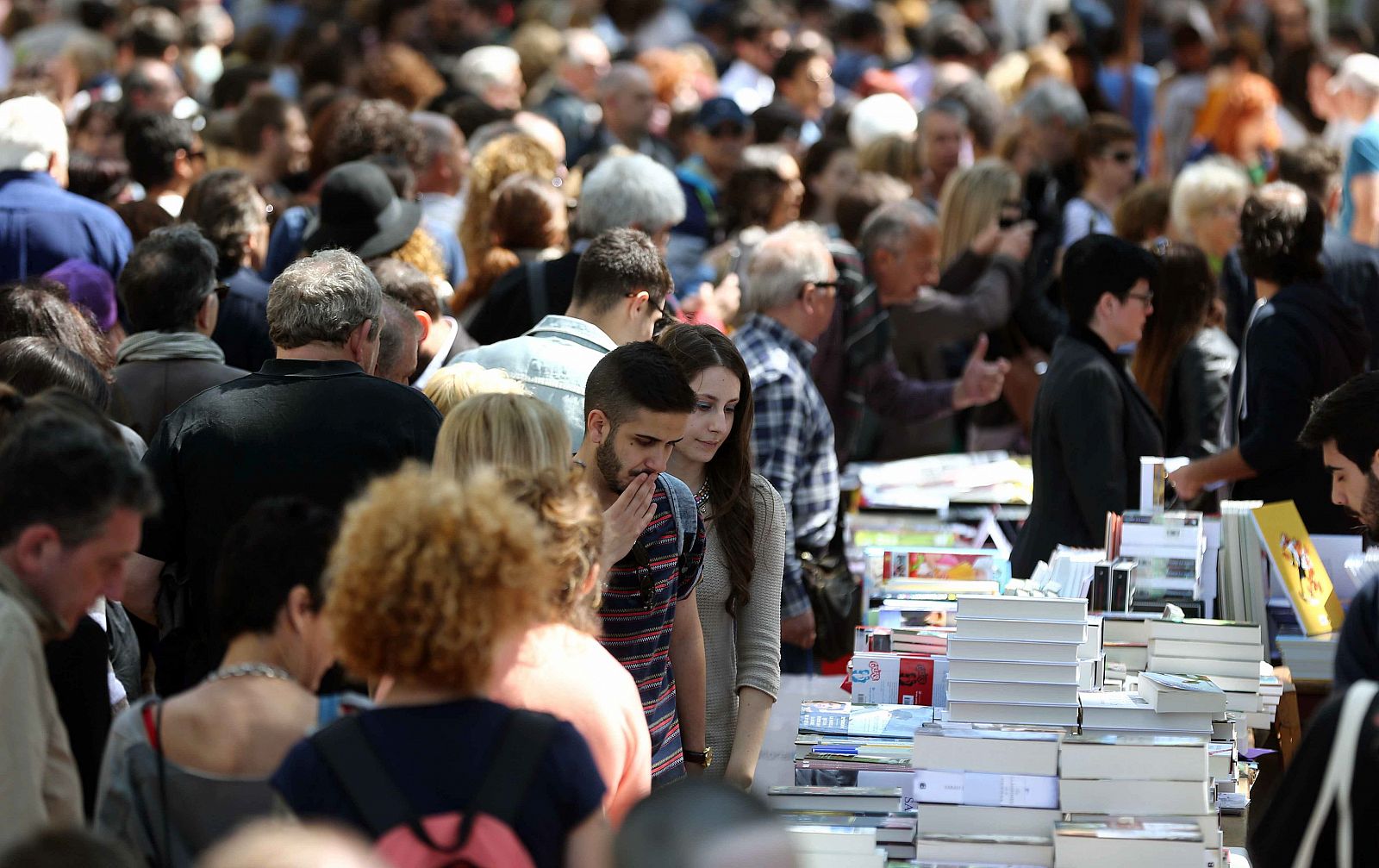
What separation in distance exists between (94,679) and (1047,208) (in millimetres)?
6009

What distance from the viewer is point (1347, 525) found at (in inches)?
201

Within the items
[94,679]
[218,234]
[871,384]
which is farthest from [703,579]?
[871,384]

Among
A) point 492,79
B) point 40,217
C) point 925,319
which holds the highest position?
point 492,79

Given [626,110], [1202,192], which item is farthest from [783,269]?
[626,110]

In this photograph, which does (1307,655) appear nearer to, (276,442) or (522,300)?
(522,300)

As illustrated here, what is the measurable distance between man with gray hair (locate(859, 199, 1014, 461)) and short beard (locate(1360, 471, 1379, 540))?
2.71 m

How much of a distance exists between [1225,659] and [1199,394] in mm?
1962

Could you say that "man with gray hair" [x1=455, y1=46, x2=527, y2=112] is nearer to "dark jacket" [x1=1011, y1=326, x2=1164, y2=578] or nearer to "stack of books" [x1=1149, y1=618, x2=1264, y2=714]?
"dark jacket" [x1=1011, y1=326, x2=1164, y2=578]

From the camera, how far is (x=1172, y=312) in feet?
18.7

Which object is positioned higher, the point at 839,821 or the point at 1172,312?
the point at 1172,312

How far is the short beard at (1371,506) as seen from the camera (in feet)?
11.2

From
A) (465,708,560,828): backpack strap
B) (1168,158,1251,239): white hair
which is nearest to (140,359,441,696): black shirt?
(465,708,560,828): backpack strap

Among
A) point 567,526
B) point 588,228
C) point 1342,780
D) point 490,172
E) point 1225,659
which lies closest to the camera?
point 1342,780

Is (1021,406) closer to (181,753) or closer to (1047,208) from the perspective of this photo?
(1047,208)
